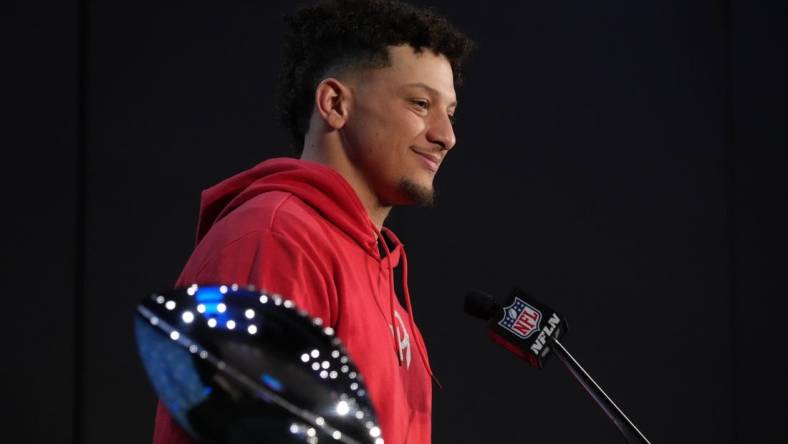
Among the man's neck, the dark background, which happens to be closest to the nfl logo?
the man's neck

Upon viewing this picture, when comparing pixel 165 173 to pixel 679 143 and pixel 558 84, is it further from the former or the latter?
pixel 679 143

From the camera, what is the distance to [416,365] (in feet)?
4.29

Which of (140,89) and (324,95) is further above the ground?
(324,95)

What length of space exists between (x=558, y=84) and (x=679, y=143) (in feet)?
1.31

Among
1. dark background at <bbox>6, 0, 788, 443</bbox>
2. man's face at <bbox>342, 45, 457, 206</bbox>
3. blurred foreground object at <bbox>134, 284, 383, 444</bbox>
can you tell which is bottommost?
dark background at <bbox>6, 0, 788, 443</bbox>

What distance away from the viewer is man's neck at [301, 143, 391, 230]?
1.27 m

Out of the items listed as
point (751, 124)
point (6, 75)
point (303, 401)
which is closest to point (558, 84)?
point (751, 124)

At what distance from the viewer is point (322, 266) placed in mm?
1012

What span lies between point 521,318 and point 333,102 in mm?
457

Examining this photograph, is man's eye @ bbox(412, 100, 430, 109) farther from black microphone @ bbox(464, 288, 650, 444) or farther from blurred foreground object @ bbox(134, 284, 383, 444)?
blurred foreground object @ bbox(134, 284, 383, 444)

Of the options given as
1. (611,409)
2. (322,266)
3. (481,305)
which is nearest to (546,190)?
(481,305)

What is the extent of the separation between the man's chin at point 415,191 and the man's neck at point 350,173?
5 centimetres

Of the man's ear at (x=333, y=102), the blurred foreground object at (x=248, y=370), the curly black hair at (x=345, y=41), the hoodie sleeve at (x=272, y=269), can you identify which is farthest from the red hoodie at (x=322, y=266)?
the blurred foreground object at (x=248, y=370)

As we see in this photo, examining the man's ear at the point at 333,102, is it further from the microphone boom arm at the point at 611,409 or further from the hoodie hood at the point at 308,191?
the microphone boom arm at the point at 611,409
